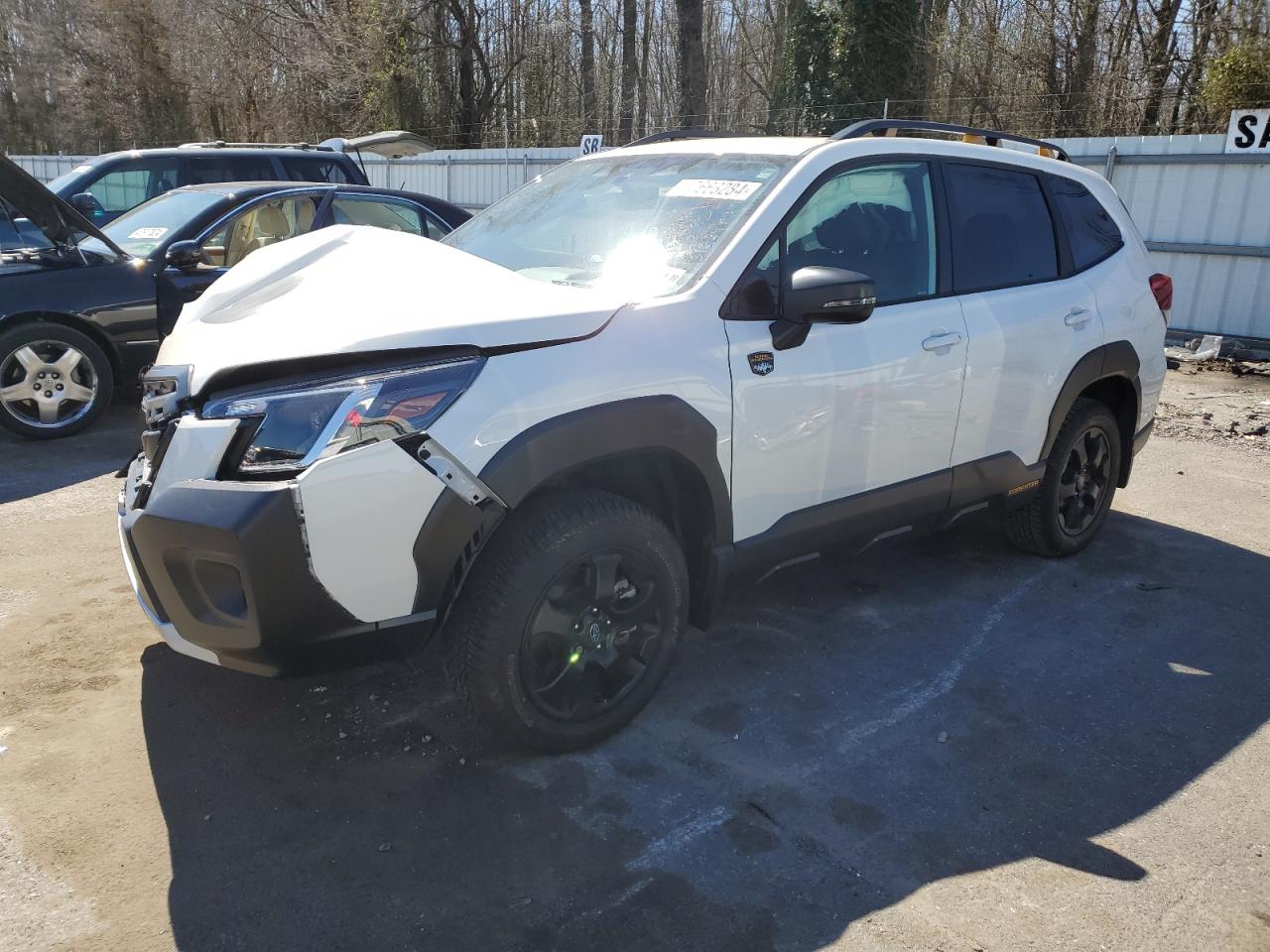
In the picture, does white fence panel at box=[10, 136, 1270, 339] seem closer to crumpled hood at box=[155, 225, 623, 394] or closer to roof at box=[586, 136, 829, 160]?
roof at box=[586, 136, 829, 160]

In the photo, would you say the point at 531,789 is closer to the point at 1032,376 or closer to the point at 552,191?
the point at 552,191

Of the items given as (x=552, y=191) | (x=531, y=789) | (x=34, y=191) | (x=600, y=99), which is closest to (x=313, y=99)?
(x=600, y=99)

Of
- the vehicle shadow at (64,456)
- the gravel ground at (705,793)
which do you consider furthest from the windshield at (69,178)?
the gravel ground at (705,793)

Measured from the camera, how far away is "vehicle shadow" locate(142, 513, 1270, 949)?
8.46 feet

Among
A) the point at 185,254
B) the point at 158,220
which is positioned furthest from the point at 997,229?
the point at 158,220

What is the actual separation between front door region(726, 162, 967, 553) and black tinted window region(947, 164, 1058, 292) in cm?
17

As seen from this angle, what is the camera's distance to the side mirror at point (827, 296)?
3152mm

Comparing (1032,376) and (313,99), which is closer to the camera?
(1032,376)

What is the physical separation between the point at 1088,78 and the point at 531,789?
15694 millimetres

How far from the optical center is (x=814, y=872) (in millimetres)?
2729

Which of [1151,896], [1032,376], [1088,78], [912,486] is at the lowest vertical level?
[1151,896]

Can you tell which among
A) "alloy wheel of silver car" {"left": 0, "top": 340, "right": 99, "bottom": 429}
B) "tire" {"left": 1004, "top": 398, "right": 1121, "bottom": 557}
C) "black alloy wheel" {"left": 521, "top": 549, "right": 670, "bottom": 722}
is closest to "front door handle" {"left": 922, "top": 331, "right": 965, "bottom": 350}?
"tire" {"left": 1004, "top": 398, "right": 1121, "bottom": 557}

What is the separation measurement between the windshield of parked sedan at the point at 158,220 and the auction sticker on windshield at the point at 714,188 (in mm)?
5005

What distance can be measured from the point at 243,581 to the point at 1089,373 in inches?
146
